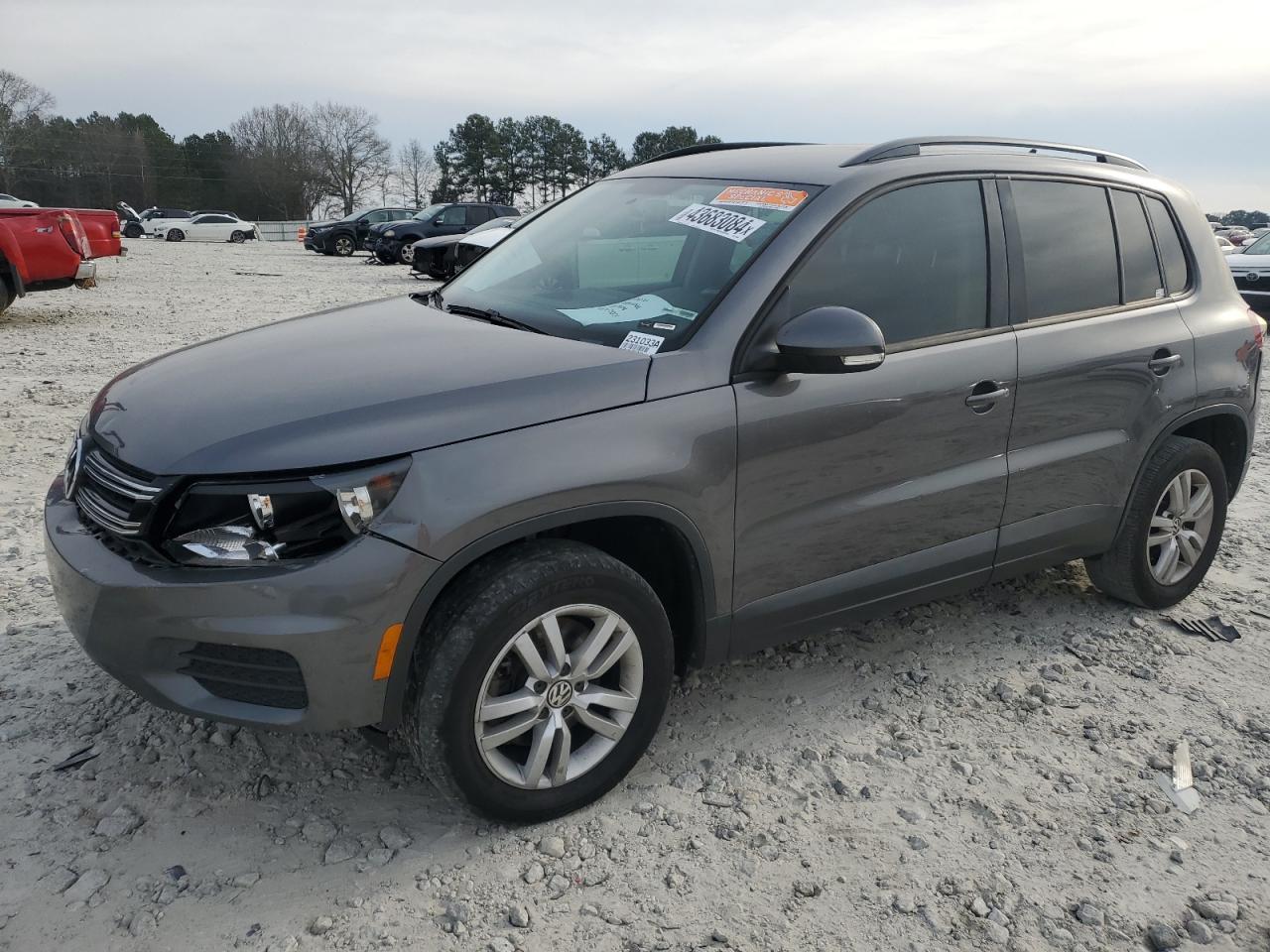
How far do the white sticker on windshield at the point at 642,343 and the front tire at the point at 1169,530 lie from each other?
2257 millimetres

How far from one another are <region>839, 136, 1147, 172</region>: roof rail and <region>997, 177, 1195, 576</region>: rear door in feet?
0.69

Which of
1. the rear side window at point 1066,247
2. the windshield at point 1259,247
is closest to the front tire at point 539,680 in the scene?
the rear side window at point 1066,247

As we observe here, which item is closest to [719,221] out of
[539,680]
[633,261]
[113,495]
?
[633,261]

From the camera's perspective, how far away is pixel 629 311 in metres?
3.11

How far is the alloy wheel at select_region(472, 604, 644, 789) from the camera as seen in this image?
103 inches

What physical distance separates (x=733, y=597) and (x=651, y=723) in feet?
1.42

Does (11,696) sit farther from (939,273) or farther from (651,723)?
(939,273)

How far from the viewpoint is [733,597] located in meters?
2.98

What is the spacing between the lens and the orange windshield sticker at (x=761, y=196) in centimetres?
318

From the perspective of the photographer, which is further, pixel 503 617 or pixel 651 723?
pixel 651 723

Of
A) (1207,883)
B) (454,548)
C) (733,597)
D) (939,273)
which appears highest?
(939,273)

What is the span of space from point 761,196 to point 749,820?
6.28ft

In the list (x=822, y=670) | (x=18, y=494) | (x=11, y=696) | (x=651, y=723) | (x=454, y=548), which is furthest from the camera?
(x=18, y=494)

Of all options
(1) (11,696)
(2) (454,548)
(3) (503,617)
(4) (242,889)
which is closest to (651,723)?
(3) (503,617)
